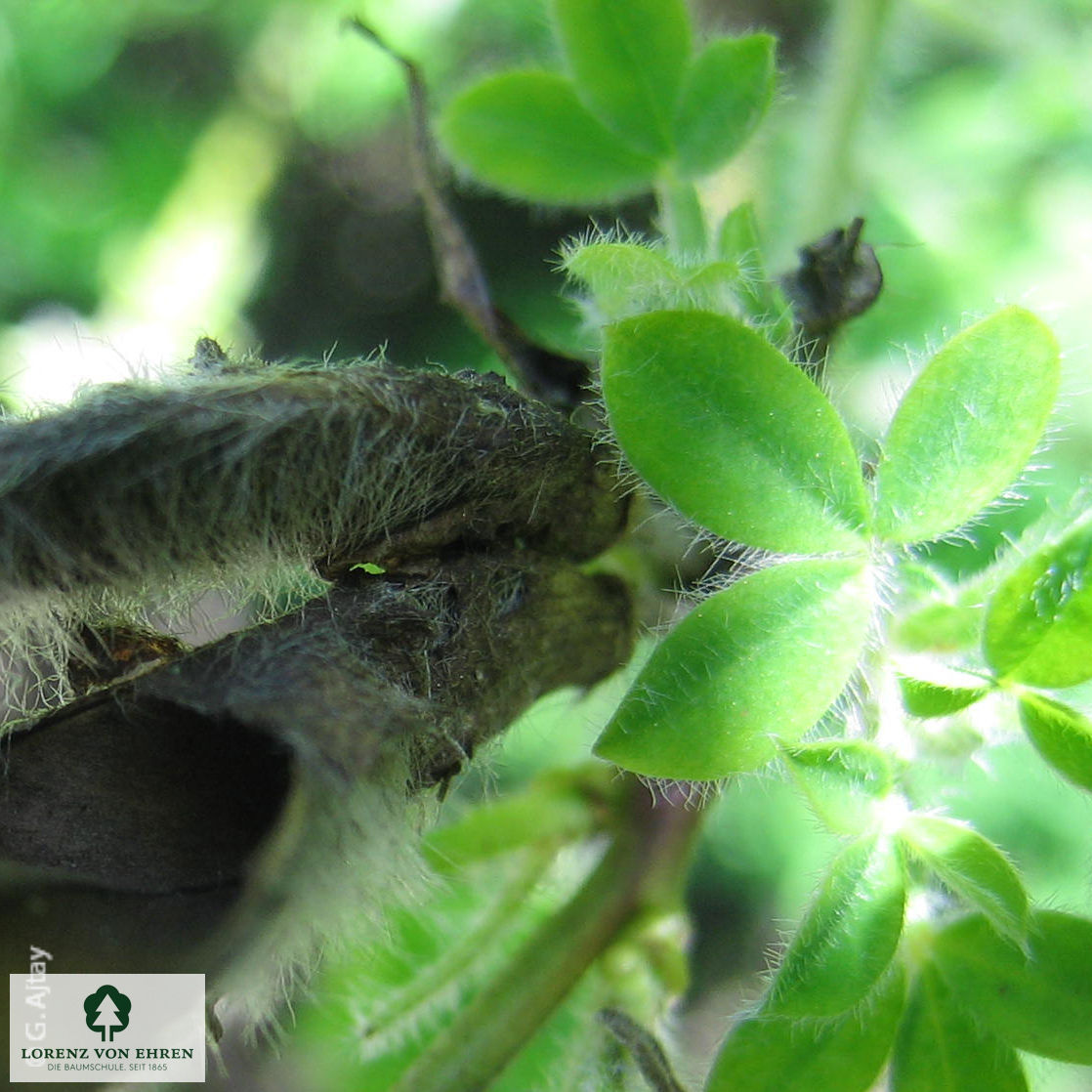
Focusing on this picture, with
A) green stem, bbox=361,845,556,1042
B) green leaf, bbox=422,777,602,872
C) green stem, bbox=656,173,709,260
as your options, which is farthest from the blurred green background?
green stem, bbox=656,173,709,260

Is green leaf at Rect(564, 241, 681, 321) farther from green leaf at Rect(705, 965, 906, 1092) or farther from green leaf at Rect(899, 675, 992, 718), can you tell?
green leaf at Rect(705, 965, 906, 1092)

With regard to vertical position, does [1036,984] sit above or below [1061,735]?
below

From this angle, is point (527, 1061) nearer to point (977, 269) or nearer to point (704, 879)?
point (704, 879)

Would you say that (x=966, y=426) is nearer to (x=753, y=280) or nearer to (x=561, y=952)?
(x=753, y=280)

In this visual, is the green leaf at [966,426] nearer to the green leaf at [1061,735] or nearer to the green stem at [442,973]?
the green leaf at [1061,735]

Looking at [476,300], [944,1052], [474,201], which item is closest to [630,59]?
[476,300]

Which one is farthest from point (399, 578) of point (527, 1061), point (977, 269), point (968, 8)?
point (968, 8)
